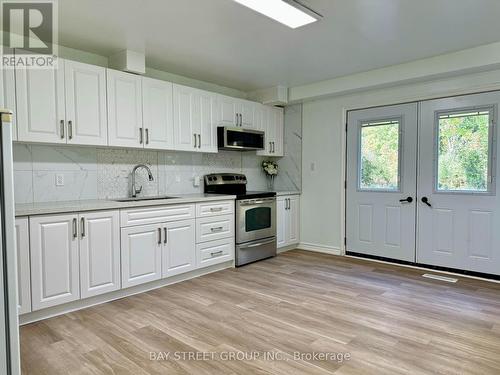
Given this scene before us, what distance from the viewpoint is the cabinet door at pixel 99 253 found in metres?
2.91

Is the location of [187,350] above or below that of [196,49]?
below

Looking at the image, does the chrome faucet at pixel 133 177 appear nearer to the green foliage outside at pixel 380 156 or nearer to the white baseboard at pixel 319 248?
the white baseboard at pixel 319 248

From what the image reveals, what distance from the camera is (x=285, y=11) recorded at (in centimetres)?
251

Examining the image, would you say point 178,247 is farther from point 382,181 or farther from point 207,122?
point 382,181

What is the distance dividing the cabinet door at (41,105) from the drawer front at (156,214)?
0.89 meters

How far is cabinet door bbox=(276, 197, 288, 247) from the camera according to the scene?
4.92 meters

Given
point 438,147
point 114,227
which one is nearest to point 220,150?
point 114,227

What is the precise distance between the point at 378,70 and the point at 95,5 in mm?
3150

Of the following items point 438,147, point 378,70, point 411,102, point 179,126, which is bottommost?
point 438,147

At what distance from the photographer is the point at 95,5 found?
257cm

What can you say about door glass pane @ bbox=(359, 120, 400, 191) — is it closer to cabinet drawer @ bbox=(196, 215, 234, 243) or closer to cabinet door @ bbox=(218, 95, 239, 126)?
cabinet door @ bbox=(218, 95, 239, 126)

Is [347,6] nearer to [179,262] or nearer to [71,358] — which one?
[179,262]

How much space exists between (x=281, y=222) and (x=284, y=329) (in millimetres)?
2500

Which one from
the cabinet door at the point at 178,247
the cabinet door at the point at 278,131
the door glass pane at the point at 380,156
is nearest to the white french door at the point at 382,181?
the door glass pane at the point at 380,156
